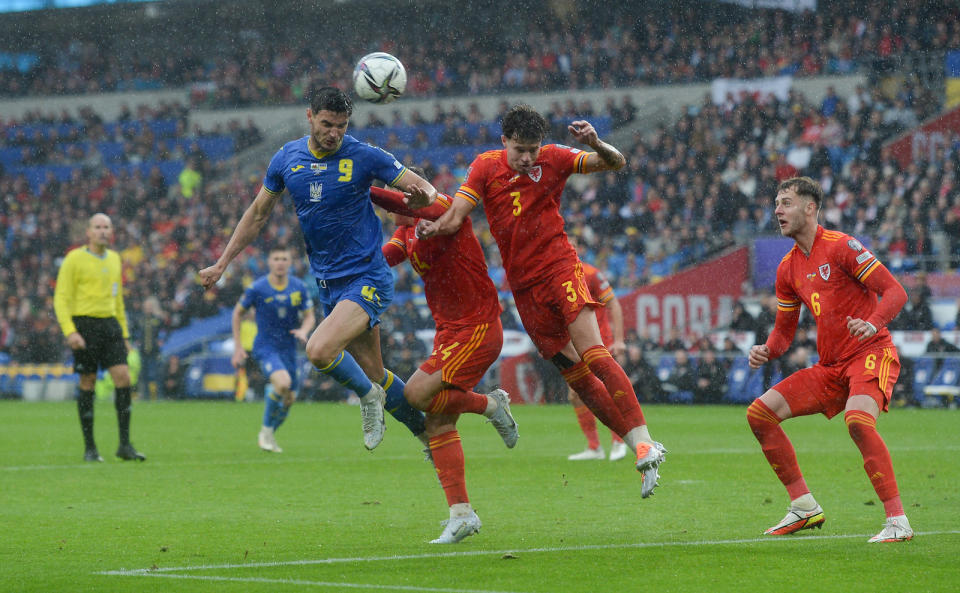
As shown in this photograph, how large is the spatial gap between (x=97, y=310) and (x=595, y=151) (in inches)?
294

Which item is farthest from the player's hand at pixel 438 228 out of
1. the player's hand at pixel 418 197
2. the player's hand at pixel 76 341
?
the player's hand at pixel 76 341

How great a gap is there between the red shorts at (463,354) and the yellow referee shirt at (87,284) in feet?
21.0

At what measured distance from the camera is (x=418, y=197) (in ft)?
26.3

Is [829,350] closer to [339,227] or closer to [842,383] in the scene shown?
[842,383]

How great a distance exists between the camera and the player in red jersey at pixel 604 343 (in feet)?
42.9

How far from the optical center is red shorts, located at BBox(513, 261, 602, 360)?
26.8 ft

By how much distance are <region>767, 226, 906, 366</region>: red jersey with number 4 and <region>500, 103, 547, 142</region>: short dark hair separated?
1.85m

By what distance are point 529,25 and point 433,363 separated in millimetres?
33027

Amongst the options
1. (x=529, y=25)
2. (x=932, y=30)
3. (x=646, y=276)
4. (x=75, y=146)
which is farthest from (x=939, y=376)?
(x=75, y=146)

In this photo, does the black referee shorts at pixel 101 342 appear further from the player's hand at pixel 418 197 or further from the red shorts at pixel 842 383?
the red shorts at pixel 842 383

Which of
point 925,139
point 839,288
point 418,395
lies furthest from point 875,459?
point 925,139

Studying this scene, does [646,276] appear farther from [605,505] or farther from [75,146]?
[75,146]

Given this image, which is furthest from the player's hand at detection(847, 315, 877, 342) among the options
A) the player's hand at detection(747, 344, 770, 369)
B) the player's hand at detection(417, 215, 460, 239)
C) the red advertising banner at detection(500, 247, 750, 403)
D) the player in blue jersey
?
the red advertising banner at detection(500, 247, 750, 403)

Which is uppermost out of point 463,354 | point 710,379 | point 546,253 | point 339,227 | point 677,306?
point 339,227
